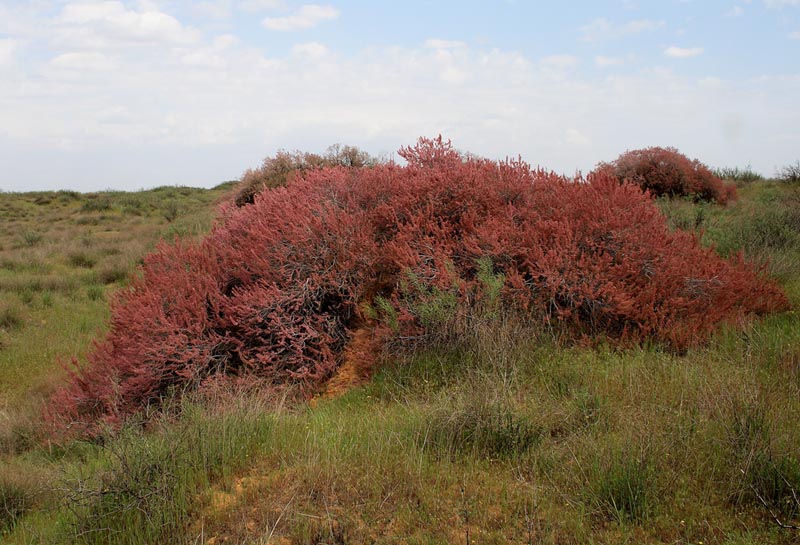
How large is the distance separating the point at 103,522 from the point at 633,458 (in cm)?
331

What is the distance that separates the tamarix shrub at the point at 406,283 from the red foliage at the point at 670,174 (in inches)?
413

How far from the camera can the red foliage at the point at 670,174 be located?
57.6ft

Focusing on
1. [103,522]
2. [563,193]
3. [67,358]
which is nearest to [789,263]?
[563,193]

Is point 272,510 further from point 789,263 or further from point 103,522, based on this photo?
point 789,263

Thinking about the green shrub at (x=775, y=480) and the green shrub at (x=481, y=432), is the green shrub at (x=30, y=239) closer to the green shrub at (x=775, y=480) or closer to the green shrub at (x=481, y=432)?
the green shrub at (x=481, y=432)

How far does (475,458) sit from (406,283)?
Answer: 2.53 meters

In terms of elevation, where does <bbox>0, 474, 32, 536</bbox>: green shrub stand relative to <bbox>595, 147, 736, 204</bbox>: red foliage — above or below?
below

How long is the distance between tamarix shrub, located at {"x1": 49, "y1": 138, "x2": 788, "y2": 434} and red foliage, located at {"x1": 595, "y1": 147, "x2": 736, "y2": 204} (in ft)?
34.4

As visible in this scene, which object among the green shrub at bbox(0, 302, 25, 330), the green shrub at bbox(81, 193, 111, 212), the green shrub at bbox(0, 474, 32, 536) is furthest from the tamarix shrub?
the green shrub at bbox(81, 193, 111, 212)

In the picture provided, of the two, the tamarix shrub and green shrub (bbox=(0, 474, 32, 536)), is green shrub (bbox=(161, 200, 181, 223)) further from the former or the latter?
green shrub (bbox=(0, 474, 32, 536))

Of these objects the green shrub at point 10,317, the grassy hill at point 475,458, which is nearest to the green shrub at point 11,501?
the grassy hill at point 475,458

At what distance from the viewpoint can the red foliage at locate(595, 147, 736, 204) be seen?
1756 centimetres

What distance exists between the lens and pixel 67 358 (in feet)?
33.6

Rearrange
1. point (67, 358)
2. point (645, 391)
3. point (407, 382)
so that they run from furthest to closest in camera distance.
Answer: point (67, 358) < point (407, 382) < point (645, 391)
